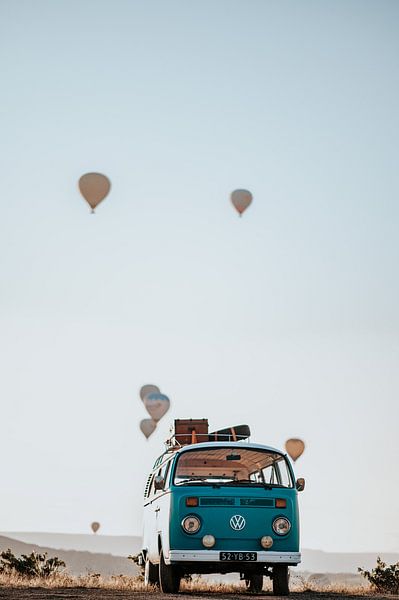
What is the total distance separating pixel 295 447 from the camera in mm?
41531

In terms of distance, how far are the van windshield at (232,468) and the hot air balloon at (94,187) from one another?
2042cm

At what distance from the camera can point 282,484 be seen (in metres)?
14.6

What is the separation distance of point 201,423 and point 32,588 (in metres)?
4.65

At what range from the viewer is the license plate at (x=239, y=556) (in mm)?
13898

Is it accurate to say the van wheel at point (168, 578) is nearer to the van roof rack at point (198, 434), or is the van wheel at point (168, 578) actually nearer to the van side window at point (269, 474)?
the van side window at point (269, 474)

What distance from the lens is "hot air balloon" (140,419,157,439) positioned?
4291cm

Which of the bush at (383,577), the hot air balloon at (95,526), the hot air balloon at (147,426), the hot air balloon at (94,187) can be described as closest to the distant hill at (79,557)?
the hot air balloon at (95,526)

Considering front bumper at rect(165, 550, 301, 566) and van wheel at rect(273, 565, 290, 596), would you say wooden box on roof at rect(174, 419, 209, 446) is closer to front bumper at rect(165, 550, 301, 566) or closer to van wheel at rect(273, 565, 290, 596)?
Answer: van wheel at rect(273, 565, 290, 596)

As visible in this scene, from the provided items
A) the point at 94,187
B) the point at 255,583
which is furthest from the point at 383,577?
the point at 94,187

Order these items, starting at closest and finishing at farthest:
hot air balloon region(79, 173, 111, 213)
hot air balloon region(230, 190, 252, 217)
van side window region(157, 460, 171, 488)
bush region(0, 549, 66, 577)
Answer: van side window region(157, 460, 171, 488) → bush region(0, 549, 66, 577) → hot air balloon region(79, 173, 111, 213) → hot air balloon region(230, 190, 252, 217)

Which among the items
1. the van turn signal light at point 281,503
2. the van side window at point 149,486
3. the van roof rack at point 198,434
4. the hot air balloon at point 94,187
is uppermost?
the hot air balloon at point 94,187

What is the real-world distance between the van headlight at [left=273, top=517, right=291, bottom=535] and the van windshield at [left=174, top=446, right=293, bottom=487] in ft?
1.70

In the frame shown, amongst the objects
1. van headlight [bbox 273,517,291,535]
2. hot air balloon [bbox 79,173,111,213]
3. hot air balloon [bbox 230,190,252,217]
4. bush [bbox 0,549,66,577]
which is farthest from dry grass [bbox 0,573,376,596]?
hot air balloon [bbox 230,190,252,217]

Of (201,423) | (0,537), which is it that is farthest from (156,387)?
(0,537)
